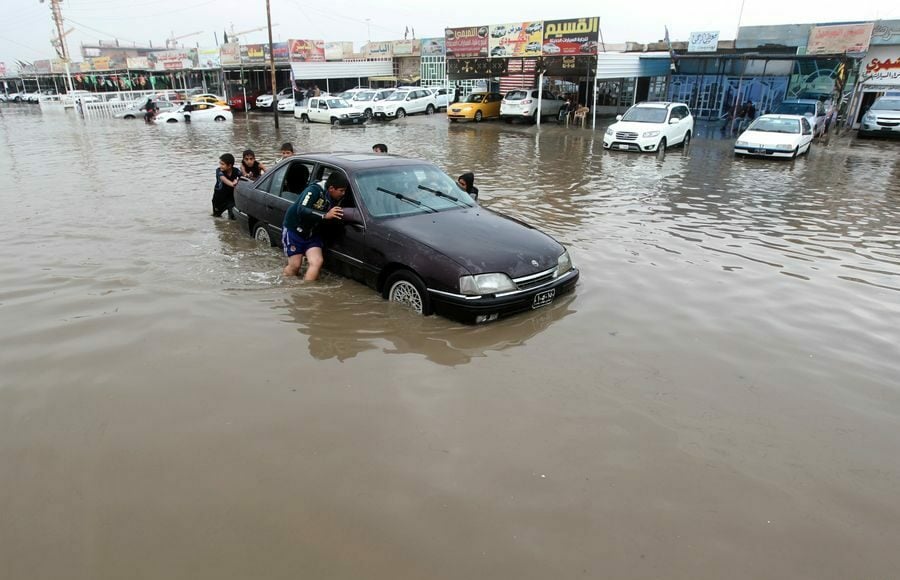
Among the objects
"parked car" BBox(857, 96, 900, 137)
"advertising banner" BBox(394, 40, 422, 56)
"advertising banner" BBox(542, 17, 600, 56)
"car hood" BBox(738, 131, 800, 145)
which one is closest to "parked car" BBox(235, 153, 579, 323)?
"car hood" BBox(738, 131, 800, 145)

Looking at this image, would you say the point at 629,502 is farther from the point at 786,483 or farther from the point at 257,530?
the point at 257,530

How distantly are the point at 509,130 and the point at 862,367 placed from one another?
74.7 feet

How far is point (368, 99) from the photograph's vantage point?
33594mm

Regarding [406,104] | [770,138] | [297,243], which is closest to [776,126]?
[770,138]

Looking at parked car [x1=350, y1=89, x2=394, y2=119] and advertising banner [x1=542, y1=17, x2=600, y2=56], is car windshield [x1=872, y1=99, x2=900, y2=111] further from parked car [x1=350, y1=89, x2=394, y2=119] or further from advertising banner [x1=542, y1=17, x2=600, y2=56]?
parked car [x1=350, y1=89, x2=394, y2=119]

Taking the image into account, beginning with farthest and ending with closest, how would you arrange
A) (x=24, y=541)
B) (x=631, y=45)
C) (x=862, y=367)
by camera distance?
1. (x=631, y=45)
2. (x=862, y=367)
3. (x=24, y=541)

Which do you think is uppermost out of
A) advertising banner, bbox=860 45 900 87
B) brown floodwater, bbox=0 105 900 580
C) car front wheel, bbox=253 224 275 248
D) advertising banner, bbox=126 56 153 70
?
advertising banner, bbox=126 56 153 70

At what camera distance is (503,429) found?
3.65 meters

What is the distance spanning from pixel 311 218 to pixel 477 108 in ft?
83.5

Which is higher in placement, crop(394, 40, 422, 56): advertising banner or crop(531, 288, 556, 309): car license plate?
crop(394, 40, 422, 56): advertising banner

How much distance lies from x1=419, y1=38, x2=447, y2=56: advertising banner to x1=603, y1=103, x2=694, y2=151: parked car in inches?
1134

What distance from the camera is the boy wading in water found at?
584cm

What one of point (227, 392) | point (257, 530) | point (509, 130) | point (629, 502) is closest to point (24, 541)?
point (257, 530)

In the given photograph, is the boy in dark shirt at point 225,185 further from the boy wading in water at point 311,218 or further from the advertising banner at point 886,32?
the advertising banner at point 886,32
